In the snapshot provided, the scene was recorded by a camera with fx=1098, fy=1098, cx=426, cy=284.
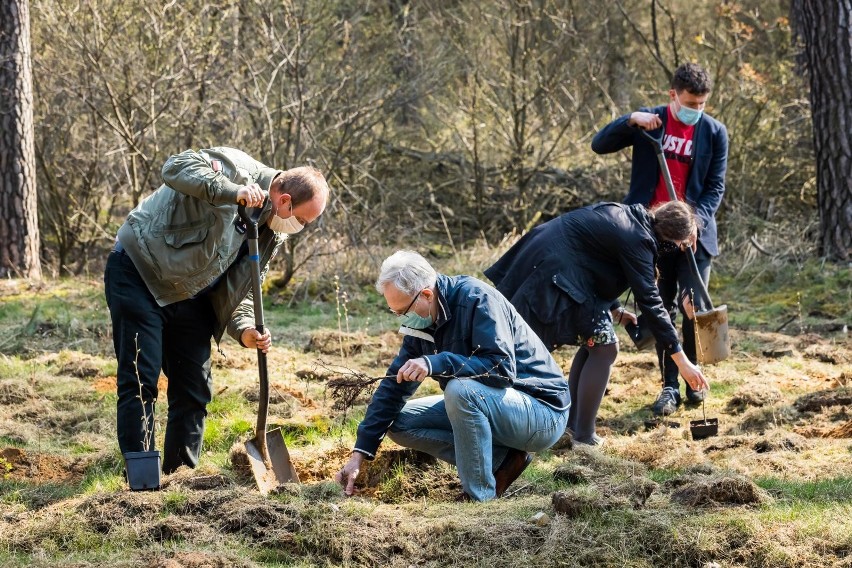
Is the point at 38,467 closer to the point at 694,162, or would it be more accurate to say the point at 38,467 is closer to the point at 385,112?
the point at 694,162

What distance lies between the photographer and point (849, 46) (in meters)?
9.92

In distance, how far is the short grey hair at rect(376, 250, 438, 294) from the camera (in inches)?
180

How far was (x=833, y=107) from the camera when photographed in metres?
10.0

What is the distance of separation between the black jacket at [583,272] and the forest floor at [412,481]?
0.65m

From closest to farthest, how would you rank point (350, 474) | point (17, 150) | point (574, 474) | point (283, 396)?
point (350, 474) < point (574, 474) < point (283, 396) < point (17, 150)

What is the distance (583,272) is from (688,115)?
1544 millimetres

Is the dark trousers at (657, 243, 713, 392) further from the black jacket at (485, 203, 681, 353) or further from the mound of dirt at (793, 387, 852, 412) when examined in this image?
the black jacket at (485, 203, 681, 353)

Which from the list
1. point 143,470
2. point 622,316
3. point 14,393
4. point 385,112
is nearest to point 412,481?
point 143,470

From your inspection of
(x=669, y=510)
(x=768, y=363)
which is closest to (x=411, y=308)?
(x=669, y=510)

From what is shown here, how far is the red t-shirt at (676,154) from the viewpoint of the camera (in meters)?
6.60

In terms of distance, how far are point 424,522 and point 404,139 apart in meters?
9.49

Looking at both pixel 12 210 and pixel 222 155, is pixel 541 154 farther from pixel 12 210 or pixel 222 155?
pixel 222 155

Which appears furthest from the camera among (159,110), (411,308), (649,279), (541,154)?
(541,154)

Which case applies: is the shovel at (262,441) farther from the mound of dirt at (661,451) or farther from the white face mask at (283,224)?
the mound of dirt at (661,451)
